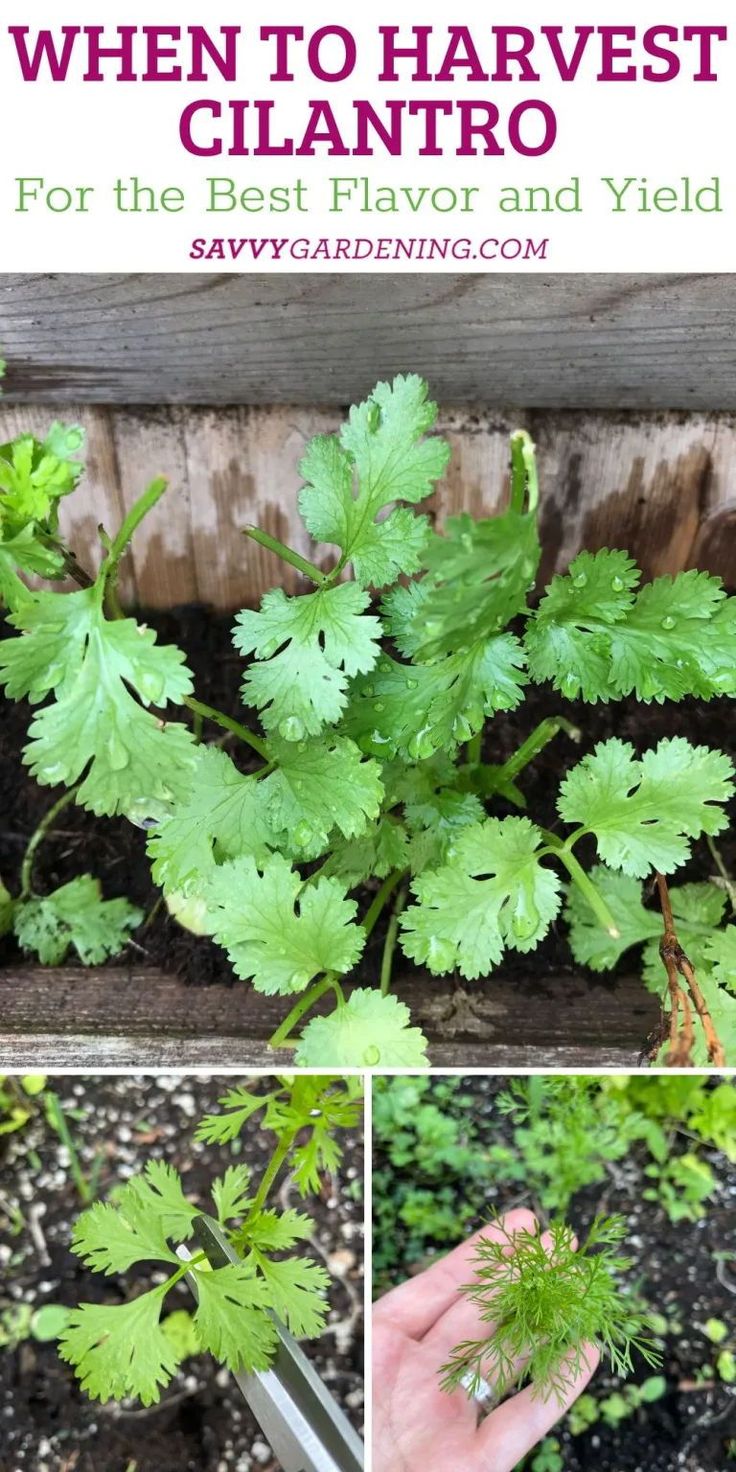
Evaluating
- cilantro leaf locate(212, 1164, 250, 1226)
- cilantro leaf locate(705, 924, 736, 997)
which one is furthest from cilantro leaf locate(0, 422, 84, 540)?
cilantro leaf locate(705, 924, 736, 997)

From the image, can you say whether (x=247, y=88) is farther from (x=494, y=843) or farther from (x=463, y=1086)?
(x=463, y=1086)

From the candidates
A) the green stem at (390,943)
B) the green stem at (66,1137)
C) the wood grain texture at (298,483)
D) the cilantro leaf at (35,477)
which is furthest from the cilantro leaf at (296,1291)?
the wood grain texture at (298,483)

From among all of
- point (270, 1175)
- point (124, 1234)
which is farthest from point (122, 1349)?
point (270, 1175)

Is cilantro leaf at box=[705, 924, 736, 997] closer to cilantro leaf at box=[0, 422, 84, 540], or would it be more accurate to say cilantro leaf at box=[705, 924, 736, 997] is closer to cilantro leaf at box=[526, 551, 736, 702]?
cilantro leaf at box=[526, 551, 736, 702]

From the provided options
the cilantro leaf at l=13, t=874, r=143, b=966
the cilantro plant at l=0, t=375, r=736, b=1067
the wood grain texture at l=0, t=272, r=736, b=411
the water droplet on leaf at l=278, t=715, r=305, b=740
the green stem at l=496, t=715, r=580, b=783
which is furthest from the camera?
the cilantro leaf at l=13, t=874, r=143, b=966

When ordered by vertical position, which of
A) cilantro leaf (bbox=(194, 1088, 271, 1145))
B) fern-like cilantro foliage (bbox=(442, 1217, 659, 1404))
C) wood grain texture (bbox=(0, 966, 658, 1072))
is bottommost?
fern-like cilantro foliage (bbox=(442, 1217, 659, 1404))

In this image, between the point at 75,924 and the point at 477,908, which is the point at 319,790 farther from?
the point at 75,924
